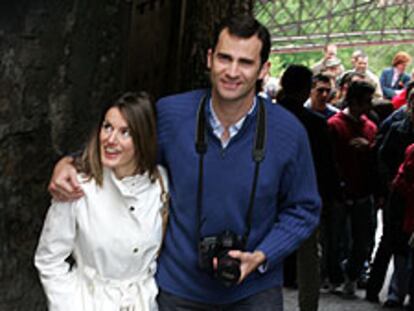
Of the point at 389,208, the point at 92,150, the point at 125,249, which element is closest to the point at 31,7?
the point at 92,150

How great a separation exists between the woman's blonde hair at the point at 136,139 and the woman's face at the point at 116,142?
0.02 meters

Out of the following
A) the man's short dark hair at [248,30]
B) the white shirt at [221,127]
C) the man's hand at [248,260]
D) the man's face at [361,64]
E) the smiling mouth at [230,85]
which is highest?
the man's short dark hair at [248,30]

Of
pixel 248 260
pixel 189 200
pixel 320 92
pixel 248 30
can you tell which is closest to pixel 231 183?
pixel 189 200

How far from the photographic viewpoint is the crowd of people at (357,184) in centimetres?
638

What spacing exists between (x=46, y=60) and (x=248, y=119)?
51.2 inches

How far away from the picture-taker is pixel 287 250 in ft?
10.7

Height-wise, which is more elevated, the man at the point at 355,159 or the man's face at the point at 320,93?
the man's face at the point at 320,93

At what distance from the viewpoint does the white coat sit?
10.1 ft

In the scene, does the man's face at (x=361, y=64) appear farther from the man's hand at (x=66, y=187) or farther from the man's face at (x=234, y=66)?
the man's hand at (x=66, y=187)

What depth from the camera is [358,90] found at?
276 inches

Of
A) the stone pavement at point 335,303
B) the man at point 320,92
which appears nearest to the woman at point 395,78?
the man at point 320,92

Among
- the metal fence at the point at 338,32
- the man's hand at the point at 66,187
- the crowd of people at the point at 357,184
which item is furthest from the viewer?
the metal fence at the point at 338,32

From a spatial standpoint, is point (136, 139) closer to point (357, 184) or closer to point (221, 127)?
point (221, 127)

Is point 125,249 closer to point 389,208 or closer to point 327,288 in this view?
point 389,208
